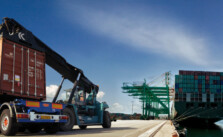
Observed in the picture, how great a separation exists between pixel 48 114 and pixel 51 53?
4.02 m

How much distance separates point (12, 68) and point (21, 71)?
555 mm

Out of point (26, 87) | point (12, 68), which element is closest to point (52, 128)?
point (26, 87)

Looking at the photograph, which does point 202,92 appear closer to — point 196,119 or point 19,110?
point 196,119

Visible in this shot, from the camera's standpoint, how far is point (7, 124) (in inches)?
408

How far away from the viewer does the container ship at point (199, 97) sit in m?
46.0

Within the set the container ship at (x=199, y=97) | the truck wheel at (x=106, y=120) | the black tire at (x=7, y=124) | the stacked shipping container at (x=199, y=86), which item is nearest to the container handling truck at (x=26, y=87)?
the black tire at (x=7, y=124)

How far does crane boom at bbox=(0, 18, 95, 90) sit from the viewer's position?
1180 centimetres

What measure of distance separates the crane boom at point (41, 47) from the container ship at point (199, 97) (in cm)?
3241

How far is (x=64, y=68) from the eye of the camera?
1608cm

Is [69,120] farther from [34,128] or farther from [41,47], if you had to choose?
[41,47]

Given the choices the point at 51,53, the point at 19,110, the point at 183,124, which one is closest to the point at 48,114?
the point at 19,110

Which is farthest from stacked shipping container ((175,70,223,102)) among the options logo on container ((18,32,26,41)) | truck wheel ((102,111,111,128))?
logo on container ((18,32,26,41))

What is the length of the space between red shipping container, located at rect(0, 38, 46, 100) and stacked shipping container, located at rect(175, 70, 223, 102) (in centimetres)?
3850

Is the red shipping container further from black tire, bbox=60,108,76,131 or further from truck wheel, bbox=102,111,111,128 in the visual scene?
truck wheel, bbox=102,111,111,128
